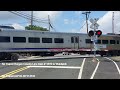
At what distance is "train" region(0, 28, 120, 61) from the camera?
37.2 meters

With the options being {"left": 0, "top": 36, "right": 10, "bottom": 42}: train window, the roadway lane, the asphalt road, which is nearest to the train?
{"left": 0, "top": 36, "right": 10, "bottom": 42}: train window

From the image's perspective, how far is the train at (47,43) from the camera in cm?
3722

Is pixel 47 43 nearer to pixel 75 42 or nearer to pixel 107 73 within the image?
pixel 75 42

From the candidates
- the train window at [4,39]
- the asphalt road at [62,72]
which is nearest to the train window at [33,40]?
the train window at [4,39]

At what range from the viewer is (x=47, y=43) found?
41.9 meters

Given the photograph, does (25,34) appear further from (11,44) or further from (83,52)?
(83,52)

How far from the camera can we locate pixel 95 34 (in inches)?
1101

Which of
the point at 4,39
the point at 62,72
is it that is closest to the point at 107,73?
the point at 62,72

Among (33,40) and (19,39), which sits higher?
(19,39)

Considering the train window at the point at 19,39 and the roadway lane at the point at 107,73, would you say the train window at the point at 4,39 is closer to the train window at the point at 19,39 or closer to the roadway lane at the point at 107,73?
the train window at the point at 19,39

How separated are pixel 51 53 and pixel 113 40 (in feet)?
41.3

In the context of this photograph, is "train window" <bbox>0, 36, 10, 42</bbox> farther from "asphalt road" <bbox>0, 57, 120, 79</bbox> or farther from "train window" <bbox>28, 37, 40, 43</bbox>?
"asphalt road" <bbox>0, 57, 120, 79</bbox>
